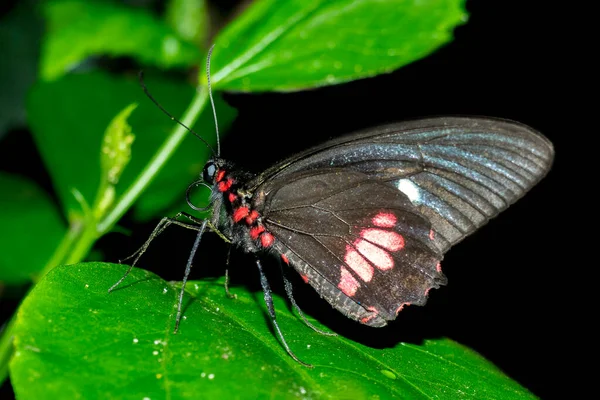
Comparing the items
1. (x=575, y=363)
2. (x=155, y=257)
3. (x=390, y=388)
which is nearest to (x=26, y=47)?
(x=155, y=257)

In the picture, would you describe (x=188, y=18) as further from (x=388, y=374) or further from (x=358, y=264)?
(x=388, y=374)

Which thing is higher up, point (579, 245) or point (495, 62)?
point (495, 62)

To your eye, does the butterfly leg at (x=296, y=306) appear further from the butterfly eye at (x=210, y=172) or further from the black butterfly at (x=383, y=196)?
the butterfly eye at (x=210, y=172)

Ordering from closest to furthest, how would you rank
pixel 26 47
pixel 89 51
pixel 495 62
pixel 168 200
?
1. pixel 168 200
2. pixel 89 51
3. pixel 495 62
4. pixel 26 47

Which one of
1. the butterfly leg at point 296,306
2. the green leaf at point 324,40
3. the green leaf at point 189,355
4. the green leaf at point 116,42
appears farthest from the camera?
the green leaf at point 116,42

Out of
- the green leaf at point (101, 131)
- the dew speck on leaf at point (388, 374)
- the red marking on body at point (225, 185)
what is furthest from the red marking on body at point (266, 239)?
the green leaf at point (101, 131)

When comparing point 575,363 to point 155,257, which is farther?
point 575,363

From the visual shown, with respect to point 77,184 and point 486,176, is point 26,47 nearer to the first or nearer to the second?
point 77,184

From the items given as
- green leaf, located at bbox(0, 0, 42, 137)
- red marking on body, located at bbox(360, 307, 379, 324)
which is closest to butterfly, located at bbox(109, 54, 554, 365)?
red marking on body, located at bbox(360, 307, 379, 324)
